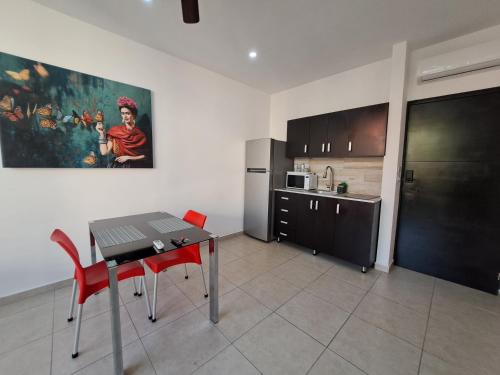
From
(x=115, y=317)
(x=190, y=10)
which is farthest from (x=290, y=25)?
(x=115, y=317)

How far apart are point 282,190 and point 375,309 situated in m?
1.93

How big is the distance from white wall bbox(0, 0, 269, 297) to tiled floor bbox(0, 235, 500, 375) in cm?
64

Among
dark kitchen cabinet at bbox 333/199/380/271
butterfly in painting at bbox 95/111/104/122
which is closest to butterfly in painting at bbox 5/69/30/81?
butterfly in painting at bbox 95/111/104/122

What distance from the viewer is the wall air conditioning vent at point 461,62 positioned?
2.03m

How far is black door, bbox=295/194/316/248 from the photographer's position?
9.84ft

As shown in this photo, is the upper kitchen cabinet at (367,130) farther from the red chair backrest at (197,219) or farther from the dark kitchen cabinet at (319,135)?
the red chair backrest at (197,219)

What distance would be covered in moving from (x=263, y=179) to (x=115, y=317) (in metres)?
2.60

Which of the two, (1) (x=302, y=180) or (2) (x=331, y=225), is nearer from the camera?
(2) (x=331, y=225)

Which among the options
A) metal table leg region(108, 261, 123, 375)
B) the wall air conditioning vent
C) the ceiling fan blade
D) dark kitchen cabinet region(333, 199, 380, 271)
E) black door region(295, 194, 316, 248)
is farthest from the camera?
black door region(295, 194, 316, 248)

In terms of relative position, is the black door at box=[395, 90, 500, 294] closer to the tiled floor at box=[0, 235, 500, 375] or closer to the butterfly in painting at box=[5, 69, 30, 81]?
the tiled floor at box=[0, 235, 500, 375]

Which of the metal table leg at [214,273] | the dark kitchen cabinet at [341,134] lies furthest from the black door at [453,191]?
the metal table leg at [214,273]

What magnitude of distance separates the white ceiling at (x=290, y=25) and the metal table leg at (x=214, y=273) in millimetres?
2107

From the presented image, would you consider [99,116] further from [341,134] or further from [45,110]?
[341,134]

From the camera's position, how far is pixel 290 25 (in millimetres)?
2107
